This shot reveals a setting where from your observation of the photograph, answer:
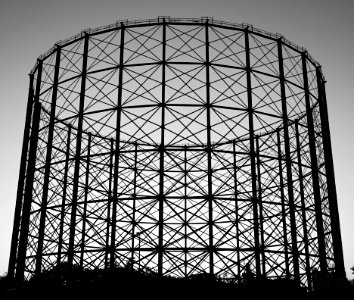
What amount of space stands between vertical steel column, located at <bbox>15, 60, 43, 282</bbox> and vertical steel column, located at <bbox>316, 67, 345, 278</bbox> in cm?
1281

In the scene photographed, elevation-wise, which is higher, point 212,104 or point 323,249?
point 212,104

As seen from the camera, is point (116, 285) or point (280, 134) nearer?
point (116, 285)

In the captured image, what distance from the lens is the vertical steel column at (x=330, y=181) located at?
21797 millimetres

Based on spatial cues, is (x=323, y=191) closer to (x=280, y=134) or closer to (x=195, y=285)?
(x=280, y=134)

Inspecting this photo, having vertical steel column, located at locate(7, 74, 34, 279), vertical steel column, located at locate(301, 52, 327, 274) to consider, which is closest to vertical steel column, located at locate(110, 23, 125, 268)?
vertical steel column, located at locate(7, 74, 34, 279)

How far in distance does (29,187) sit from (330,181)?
1335cm

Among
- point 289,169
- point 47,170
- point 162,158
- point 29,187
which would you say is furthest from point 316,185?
point 29,187

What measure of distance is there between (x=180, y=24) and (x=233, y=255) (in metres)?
11.8

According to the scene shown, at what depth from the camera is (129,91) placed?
20391 millimetres

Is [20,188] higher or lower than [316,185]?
higher

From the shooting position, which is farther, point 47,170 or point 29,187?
point 29,187

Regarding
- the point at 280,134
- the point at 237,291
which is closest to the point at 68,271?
the point at 237,291

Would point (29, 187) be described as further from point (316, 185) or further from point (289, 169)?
point (316, 185)

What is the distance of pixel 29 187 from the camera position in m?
21.9
